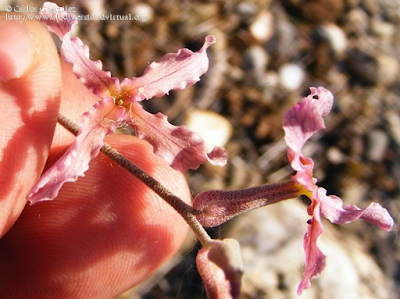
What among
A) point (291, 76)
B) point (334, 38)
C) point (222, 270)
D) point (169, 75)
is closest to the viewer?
point (222, 270)

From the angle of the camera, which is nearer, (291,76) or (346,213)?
(346,213)

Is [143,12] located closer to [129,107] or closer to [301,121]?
[129,107]

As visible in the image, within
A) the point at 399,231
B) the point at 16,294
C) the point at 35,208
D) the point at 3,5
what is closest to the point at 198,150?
the point at 35,208

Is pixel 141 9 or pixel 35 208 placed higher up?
pixel 35 208

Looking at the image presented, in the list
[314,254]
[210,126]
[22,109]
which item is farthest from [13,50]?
[210,126]

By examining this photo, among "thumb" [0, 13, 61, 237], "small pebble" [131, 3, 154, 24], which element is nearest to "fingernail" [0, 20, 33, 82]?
"thumb" [0, 13, 61, 237]

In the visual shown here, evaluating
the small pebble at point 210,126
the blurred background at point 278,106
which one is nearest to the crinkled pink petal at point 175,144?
the blurred background at point 278,106

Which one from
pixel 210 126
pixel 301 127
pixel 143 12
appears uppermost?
pixel 301 127

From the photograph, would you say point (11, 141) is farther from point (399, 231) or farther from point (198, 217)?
point (399, 231)
